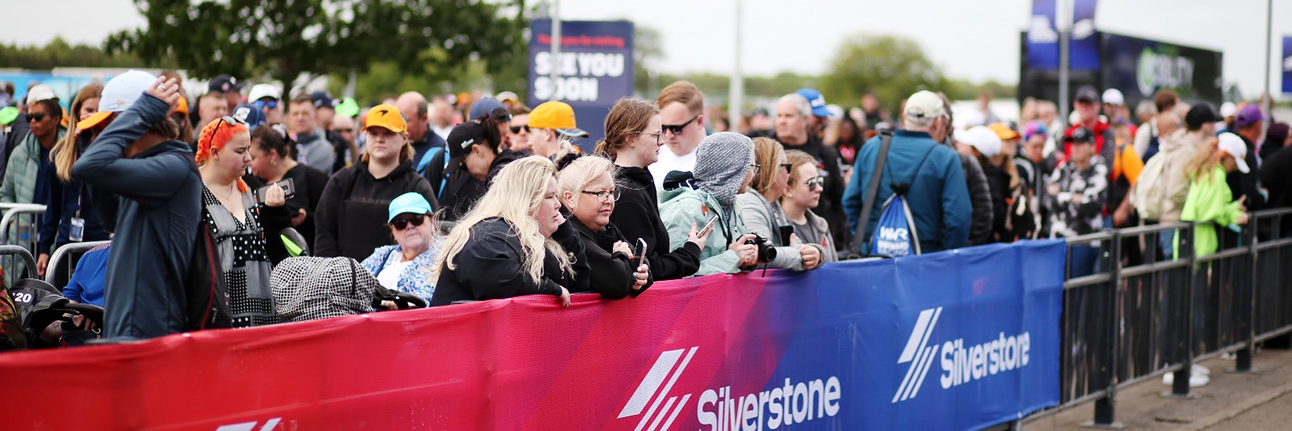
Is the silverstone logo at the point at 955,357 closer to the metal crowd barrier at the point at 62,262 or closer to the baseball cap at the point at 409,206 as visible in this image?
the baseball cap at the point at 409,206

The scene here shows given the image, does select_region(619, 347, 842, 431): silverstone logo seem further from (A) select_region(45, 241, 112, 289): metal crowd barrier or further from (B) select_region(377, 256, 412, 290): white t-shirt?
(A) select_region(45, 241, 112, 289): metal crowd barrier

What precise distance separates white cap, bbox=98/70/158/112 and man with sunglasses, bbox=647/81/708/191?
10.4 ft

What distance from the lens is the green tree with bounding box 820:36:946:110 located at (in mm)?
131250

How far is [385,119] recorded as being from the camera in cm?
755

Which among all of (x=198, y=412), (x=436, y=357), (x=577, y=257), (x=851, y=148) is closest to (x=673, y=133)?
(x=577, y=257)

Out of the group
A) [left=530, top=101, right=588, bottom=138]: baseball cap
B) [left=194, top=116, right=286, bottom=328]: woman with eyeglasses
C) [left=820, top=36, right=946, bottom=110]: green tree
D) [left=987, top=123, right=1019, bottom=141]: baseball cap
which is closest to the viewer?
[left=194, top=116, right=286, bottom=328]: woman with eyeglasses

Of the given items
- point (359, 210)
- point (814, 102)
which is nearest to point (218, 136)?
point (359, 210)

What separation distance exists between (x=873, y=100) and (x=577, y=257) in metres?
17.3

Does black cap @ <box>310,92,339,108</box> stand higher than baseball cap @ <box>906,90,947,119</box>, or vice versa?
black cap @ <box>310,92,339,108</box>

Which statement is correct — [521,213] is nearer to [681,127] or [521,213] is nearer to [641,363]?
[641,363]

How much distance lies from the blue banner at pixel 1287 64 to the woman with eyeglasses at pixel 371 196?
17.2 metres

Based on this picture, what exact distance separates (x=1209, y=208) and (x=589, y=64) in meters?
5.88

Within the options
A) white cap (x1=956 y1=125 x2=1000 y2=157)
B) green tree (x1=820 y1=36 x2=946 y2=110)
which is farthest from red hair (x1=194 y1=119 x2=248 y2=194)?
green tree (x1=820 y1=36 x2=946 y2=110)

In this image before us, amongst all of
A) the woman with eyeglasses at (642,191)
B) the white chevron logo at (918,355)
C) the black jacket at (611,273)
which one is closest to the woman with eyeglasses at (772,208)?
the woman with eyeglasses at (642,191)
